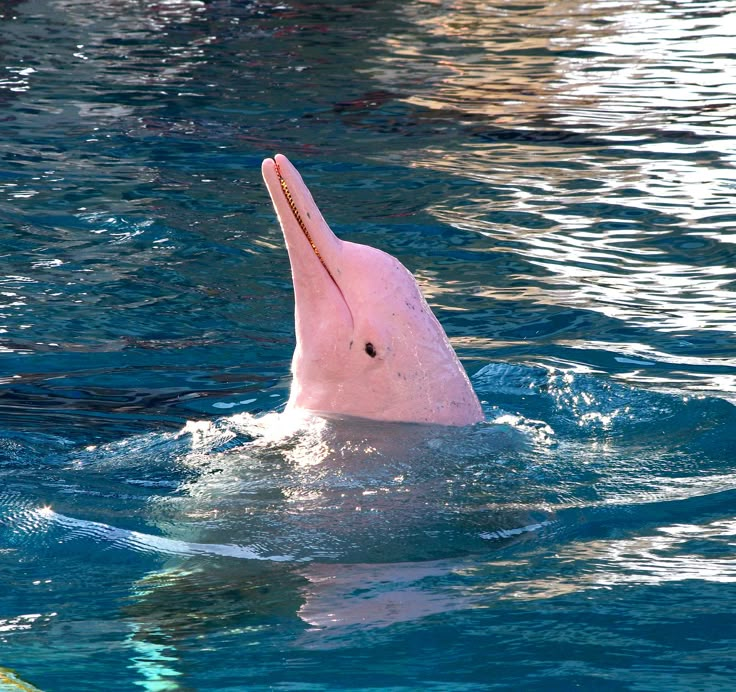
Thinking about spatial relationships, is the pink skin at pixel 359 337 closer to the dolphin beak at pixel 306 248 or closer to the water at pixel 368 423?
the dolphin beak at pixel 306 248

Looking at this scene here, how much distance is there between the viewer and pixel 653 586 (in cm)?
395

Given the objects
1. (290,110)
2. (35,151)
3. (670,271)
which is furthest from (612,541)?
(290,110)

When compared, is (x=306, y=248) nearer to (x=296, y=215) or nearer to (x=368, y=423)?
(x=296, y=215)

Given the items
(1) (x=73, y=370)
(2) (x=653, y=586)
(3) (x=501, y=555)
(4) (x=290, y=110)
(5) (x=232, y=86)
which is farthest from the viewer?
(5) (x=232, y=86)

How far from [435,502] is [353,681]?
118cm

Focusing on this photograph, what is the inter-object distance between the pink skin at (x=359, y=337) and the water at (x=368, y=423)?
0.15 m

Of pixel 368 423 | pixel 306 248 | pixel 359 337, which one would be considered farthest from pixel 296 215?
pixel 368 423

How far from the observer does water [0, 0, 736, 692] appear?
368 centimetres

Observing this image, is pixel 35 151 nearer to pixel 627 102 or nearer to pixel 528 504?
pixel 627 102

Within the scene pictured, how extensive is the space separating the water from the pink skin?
0.48 ft

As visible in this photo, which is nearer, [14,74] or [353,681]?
[353,681]

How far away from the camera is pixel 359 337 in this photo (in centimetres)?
508

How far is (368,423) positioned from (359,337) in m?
0.37

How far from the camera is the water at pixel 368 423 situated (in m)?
3.68
